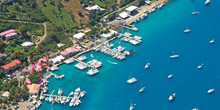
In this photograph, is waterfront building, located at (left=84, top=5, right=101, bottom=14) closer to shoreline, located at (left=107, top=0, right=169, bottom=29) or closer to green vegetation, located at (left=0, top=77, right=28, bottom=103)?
shoreline, located at (left=107, top=0, right=169, bottom=29)

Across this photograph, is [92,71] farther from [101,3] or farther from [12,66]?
[101,3]

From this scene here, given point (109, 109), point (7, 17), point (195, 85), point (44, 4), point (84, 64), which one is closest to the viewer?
point (109, 109)

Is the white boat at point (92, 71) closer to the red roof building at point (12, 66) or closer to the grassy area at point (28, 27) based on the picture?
the red roof building at point (12, 66)

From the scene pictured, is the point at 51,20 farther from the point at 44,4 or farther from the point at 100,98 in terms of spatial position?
the point at 100,98

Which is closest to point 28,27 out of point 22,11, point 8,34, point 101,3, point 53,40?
point 8,34

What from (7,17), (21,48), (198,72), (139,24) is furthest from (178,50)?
(7,17)

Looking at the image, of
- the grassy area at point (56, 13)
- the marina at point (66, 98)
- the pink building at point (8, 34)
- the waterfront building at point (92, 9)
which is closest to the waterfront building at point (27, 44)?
the pink building at point (8, 34)

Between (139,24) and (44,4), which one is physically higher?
(44,4)

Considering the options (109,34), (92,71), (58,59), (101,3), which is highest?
(101,3)
